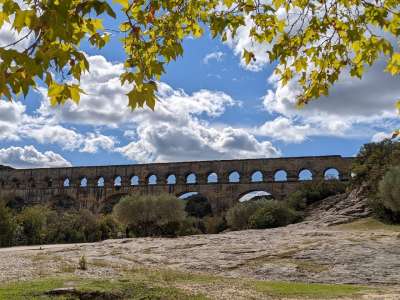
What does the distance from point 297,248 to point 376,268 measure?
7.98 feet

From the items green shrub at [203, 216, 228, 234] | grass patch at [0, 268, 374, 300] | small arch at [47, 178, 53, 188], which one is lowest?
grass patch at [0, 268, 374, 300]

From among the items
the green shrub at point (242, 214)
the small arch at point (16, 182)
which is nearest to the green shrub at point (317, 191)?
the green shrub at point (242, 214)

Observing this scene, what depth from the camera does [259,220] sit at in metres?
20.8

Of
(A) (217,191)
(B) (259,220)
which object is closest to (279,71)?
(B) (259,220)

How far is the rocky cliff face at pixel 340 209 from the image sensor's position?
19.5 metres

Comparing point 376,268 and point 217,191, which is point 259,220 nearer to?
point 376,268

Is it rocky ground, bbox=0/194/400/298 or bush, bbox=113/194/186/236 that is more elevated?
bush, bbox=113/194/186/236

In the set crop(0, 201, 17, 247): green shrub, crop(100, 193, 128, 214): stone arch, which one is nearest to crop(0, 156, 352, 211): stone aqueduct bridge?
crop(100, 193, 128, 214): stone arch

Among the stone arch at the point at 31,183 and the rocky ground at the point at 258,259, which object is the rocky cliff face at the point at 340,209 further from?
the stone arch at the point at 31,183

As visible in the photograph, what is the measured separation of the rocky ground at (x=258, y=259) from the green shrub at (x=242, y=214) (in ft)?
24.6

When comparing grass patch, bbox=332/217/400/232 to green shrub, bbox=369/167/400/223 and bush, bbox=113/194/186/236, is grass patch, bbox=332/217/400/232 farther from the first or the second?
bush, bbox=113/194/186/236

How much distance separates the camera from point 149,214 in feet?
77.8

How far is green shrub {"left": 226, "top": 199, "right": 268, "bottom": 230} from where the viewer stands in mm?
23000

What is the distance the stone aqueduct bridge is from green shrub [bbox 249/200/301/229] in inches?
491
